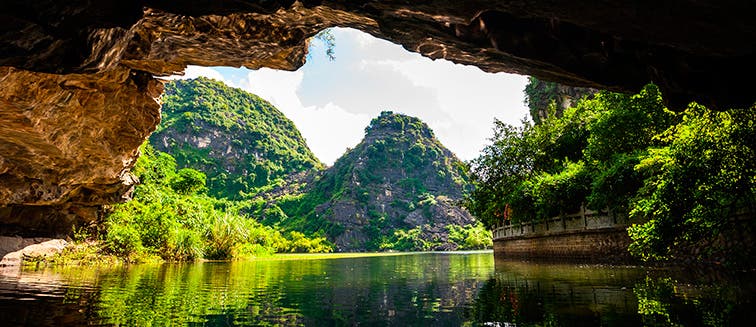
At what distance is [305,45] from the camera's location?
10.6 m

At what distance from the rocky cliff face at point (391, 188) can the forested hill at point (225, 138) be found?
1615 cm

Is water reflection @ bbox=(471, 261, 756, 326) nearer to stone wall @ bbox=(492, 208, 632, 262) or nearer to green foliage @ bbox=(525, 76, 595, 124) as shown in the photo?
stone wall @ bbox=(492, 208, 632, 262)

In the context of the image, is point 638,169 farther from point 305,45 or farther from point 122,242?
point 122,242

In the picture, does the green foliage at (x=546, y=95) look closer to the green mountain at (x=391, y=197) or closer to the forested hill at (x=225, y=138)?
the green mountain at (x=391, y=197)

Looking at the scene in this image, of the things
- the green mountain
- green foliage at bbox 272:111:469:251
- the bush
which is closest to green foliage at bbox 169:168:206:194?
the bush

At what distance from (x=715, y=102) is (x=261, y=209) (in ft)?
332

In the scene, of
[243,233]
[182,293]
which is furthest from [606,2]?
[243,233]

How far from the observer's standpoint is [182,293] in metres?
8.80

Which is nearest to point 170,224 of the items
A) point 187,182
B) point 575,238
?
point 187,182

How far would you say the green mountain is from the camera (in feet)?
320

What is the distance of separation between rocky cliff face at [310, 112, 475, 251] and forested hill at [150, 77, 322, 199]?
16149 mm

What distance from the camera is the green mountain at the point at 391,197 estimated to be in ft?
320

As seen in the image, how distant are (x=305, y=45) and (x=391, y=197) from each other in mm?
107292

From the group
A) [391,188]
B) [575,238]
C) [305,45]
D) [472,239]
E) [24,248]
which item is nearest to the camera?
[305,45]
